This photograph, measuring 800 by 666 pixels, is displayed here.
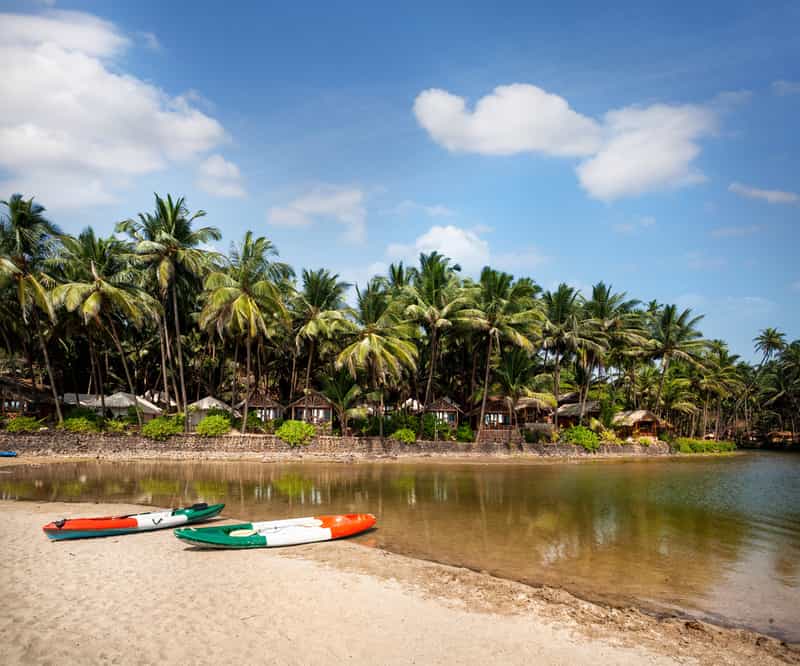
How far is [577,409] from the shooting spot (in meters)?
48.4

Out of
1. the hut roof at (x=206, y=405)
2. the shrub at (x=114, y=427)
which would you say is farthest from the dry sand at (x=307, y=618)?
the hut roof at (x=206, y=405)

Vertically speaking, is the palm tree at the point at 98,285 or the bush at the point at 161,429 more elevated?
the palm tree at the point at 98,285

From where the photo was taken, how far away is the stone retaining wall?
28.3 meters

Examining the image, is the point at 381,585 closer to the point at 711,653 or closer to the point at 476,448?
the point at 711,653

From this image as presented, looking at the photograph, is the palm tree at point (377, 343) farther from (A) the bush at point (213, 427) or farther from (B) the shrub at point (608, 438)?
(B) the shrub at point (608, 438)

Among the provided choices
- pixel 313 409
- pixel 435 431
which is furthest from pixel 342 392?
pixel 435 431

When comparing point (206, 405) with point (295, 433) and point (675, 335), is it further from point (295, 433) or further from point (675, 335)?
point (675, 335)

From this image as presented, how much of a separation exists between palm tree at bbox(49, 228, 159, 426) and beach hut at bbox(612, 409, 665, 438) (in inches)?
1561

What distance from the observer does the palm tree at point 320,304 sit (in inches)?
1379

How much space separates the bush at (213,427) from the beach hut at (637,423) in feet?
110

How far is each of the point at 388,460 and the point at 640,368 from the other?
1558 inches

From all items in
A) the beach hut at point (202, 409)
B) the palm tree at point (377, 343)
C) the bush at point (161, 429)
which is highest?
the palm tree at point (377, 343)

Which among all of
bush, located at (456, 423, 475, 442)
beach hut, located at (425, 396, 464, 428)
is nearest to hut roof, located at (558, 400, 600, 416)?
beach hut, located at (425, 396, 464, 428)

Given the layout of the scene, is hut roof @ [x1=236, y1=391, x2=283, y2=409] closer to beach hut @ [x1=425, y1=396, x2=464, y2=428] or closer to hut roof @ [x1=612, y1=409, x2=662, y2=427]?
beach hut @ [x1=425, y1=396, x2=464, y2=428]
